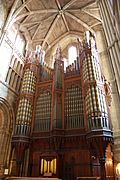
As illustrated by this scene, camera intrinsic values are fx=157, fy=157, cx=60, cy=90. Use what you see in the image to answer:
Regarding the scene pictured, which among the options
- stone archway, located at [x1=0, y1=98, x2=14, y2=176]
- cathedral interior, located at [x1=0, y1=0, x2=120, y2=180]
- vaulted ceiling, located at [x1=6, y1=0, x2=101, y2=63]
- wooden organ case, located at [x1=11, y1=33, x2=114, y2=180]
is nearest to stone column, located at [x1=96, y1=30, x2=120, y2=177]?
cathedral interior, located at [x1=0, y1=0, x2=120, y2=180]

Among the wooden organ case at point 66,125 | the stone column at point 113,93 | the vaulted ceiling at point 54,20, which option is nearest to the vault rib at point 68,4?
the vaulted ceiling at point 54,20

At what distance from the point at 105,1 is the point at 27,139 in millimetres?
11152

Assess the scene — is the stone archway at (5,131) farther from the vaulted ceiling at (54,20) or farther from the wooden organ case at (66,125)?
the vaulted ceiling at (54,20)

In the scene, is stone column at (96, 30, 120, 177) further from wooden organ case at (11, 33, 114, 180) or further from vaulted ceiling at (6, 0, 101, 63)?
wooden organ case at (11, 33, 114, 180)

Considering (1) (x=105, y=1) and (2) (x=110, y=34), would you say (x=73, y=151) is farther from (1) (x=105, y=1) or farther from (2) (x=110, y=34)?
(1) (x=105, y=1)

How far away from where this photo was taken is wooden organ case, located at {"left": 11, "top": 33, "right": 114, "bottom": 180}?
9.32 m

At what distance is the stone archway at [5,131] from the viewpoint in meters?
12.0

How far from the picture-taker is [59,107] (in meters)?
11.7

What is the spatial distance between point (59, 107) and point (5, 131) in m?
5.16

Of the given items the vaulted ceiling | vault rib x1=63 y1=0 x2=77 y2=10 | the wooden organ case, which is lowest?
the wooden organ case

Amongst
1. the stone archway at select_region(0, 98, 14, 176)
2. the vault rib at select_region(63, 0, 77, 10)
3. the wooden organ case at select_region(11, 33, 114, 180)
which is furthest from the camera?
the vault rib at select_region(63, 0, 77, 10)

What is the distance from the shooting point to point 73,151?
997 centimetres

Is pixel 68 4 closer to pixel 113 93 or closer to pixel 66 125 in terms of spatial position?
pixel 113 93

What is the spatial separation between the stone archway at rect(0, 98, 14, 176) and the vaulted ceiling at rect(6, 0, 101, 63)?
926 centimetres
